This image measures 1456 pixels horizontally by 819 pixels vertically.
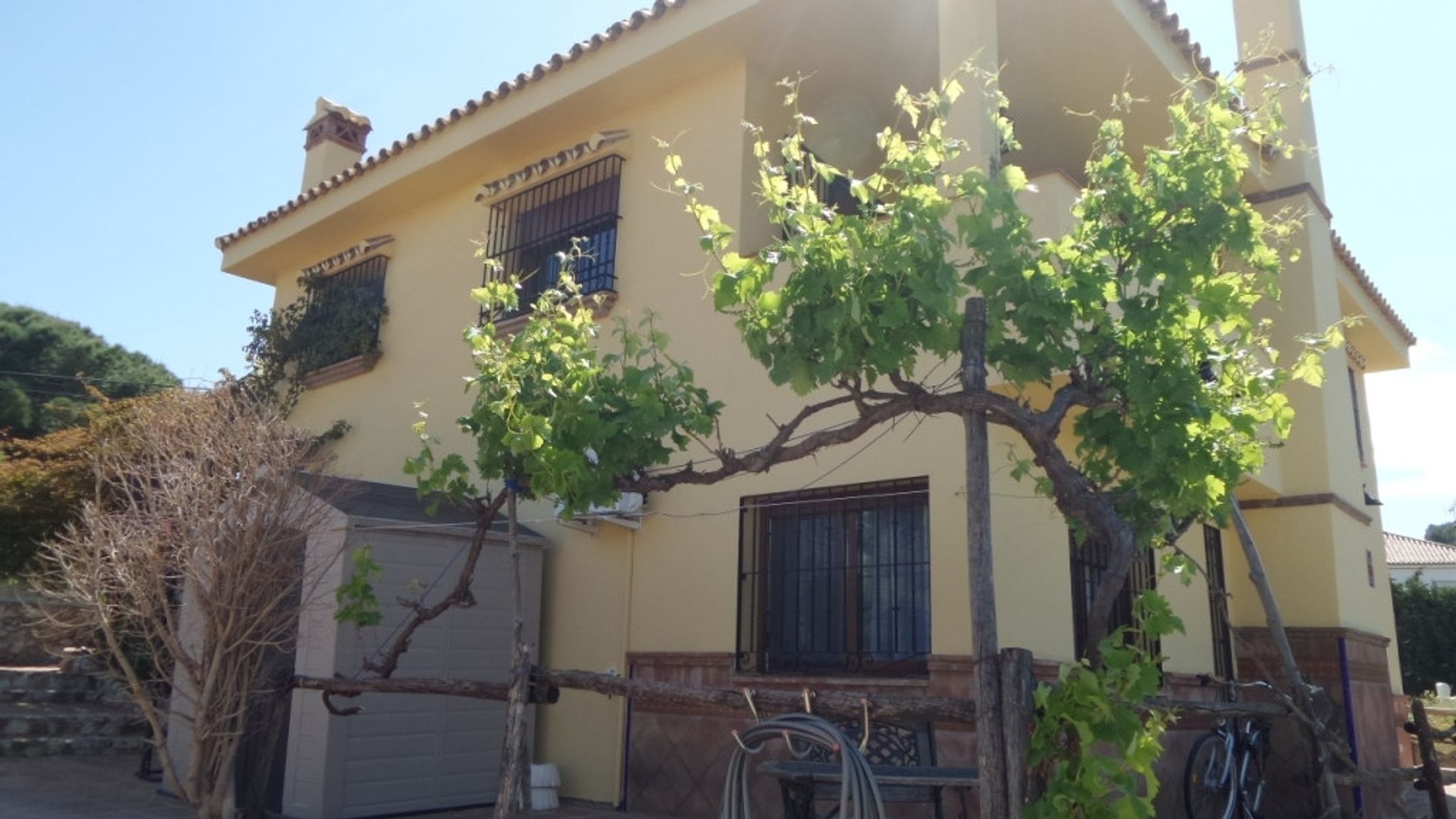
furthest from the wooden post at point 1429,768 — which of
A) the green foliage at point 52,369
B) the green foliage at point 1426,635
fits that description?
the green foliage at point 52,369

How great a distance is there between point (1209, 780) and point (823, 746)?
493 centimetres

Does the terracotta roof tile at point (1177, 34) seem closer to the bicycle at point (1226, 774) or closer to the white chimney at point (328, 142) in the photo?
the bicycle at point (1226, 774)

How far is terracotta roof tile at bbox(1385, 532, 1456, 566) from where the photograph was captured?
35438mm

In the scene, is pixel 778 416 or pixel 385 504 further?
pixel 385 504

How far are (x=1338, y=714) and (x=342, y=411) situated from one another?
391 inches

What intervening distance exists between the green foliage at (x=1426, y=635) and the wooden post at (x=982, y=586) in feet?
69.5

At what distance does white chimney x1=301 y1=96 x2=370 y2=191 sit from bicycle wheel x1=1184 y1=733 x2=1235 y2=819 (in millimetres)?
12157

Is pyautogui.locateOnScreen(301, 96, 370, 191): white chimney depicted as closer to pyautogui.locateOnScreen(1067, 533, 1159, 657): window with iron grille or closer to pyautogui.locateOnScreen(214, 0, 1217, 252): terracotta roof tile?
pyautogui.locateOnScreen(214, 0, 1217, 252): terracotta roof tile

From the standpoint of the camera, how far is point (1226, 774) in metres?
7.57

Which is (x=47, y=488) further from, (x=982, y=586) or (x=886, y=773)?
(x=982, y=586)

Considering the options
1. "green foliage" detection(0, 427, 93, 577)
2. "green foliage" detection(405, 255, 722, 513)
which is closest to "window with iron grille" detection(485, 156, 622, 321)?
"green foliage" detection(405, 255, 722, 513)

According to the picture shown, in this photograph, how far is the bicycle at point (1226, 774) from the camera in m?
7.52

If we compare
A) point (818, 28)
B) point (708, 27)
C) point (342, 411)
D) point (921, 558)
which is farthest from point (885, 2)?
point (342, 411)

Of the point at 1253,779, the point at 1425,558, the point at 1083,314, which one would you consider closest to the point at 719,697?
the point at 1083,314
